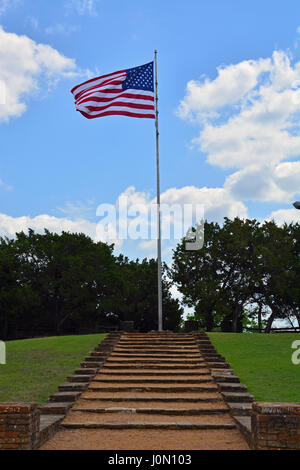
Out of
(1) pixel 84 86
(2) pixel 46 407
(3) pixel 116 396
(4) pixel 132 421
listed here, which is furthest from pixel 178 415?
(1) pixel 84 86

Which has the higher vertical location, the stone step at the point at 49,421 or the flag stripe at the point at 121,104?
the flag stripe at the point at 121,104

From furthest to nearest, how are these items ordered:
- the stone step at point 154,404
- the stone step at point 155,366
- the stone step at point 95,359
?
the stone step at point 95,359, the stone step at point 155,366, the stone step at point 154,404

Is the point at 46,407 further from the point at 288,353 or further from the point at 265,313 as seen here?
the point at 265,313

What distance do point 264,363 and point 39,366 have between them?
709 centimetres

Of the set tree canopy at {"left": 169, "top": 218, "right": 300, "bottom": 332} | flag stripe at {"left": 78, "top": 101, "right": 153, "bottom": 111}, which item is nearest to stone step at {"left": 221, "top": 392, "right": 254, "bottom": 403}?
flag stripe at {"left": 78, "top": 101, "right": 153, "bottom": 111}

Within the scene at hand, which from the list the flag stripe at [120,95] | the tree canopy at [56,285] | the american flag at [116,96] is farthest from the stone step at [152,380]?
the tree canopy at [56,285]

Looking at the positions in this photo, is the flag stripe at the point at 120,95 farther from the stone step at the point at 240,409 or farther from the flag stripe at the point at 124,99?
the stone step at the point at 240,409

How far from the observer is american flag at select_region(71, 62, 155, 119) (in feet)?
56.1

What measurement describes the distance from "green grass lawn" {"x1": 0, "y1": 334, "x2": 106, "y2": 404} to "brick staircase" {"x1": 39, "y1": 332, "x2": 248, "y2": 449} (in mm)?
510

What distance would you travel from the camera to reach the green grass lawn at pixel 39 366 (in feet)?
32.9

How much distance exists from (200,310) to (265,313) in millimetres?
8589

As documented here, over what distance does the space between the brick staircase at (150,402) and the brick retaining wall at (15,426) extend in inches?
31.7

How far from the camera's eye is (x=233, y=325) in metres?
39.6

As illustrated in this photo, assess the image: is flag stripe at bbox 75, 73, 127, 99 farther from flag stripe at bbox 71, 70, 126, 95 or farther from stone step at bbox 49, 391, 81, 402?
stone step at bbox 49, 391, 81, 402
